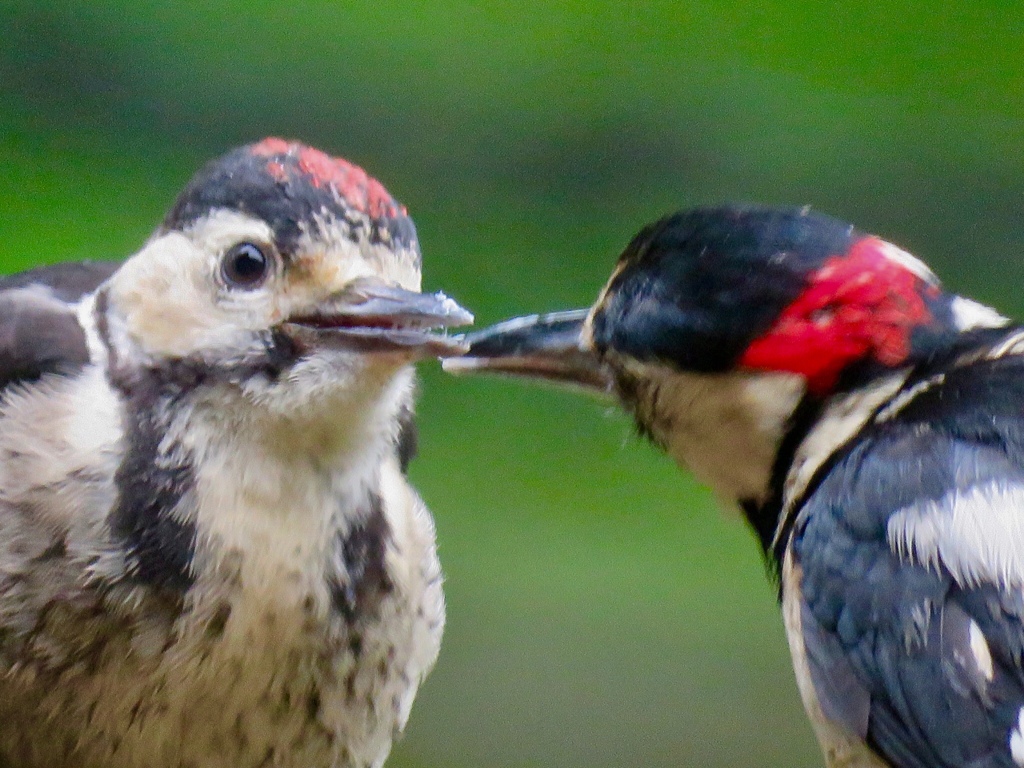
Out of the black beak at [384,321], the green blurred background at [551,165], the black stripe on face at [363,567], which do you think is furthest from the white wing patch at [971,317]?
the green blurred background at [551,165]

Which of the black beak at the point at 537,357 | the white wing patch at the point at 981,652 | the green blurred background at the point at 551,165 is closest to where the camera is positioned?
the white wing patch at the point at 981,652

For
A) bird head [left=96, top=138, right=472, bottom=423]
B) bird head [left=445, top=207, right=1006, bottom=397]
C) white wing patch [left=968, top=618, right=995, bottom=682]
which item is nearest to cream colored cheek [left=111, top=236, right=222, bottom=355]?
bird head [left=96, top=138, right=472, bottom=423]

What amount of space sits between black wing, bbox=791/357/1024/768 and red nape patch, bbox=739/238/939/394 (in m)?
0.04

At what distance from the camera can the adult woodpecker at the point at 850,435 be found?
0.77 meters

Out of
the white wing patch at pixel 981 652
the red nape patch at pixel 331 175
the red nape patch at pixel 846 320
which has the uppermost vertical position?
the red nape patch at pixel 331 175

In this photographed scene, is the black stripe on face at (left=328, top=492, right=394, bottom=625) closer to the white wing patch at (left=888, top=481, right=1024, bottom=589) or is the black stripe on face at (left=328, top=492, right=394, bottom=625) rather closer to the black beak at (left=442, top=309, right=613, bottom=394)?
the black beak at (left=442, top=309, right=613, bottom=394)

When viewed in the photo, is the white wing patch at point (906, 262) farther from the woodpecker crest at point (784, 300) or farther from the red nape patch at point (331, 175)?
the red nape patch at point (331, 175)

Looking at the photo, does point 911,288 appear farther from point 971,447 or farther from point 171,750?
point 171,750

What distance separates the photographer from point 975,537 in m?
0.77

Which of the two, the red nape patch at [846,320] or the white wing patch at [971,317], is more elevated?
the red nape patch at [846,320]

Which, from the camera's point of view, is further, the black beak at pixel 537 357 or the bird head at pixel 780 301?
the black beak at pixel 537 357

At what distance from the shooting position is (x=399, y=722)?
114cm

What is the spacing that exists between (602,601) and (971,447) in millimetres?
972

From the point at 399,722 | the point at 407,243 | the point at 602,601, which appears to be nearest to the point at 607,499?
the point at 602,601
